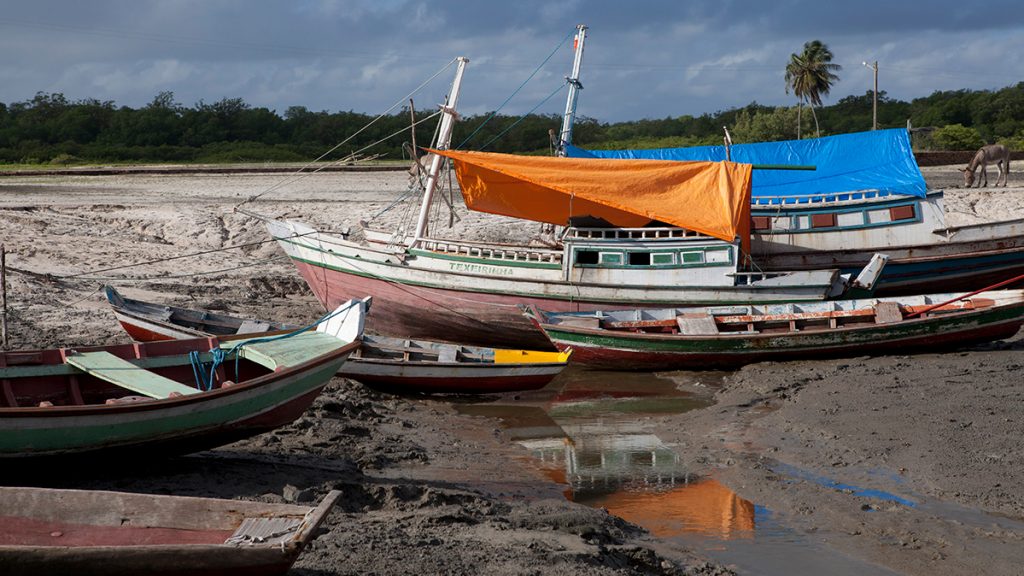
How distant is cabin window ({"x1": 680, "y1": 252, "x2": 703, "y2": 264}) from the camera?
18422 millimetres

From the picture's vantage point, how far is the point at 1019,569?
331 inches

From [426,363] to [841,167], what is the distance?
443 inches

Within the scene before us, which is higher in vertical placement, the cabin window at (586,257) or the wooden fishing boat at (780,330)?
the cabin window at (586,257)

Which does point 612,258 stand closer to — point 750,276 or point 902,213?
point 750,276

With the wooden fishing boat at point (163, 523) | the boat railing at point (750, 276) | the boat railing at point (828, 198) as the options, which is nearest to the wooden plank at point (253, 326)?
the boat railing at point (750, 276)

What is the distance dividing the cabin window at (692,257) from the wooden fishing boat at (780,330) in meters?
1.15

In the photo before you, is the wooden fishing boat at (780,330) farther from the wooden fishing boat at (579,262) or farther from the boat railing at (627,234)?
the boat railing at (627,234)

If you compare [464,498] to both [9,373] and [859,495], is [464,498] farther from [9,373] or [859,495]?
[9,373]

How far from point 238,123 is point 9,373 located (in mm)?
47043

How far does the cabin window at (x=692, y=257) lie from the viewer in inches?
725

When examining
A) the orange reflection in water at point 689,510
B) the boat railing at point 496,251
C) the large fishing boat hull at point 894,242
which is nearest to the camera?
the orange reflection in water at point 689,510

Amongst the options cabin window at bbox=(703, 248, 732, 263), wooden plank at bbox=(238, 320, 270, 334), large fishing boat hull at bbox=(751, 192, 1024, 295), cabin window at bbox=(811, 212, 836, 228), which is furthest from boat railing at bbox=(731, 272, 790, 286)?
wooden plank at bbox=(238, 320, 270, 334)

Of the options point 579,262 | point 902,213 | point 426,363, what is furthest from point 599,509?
point 902,213

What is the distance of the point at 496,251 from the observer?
18.8 m
